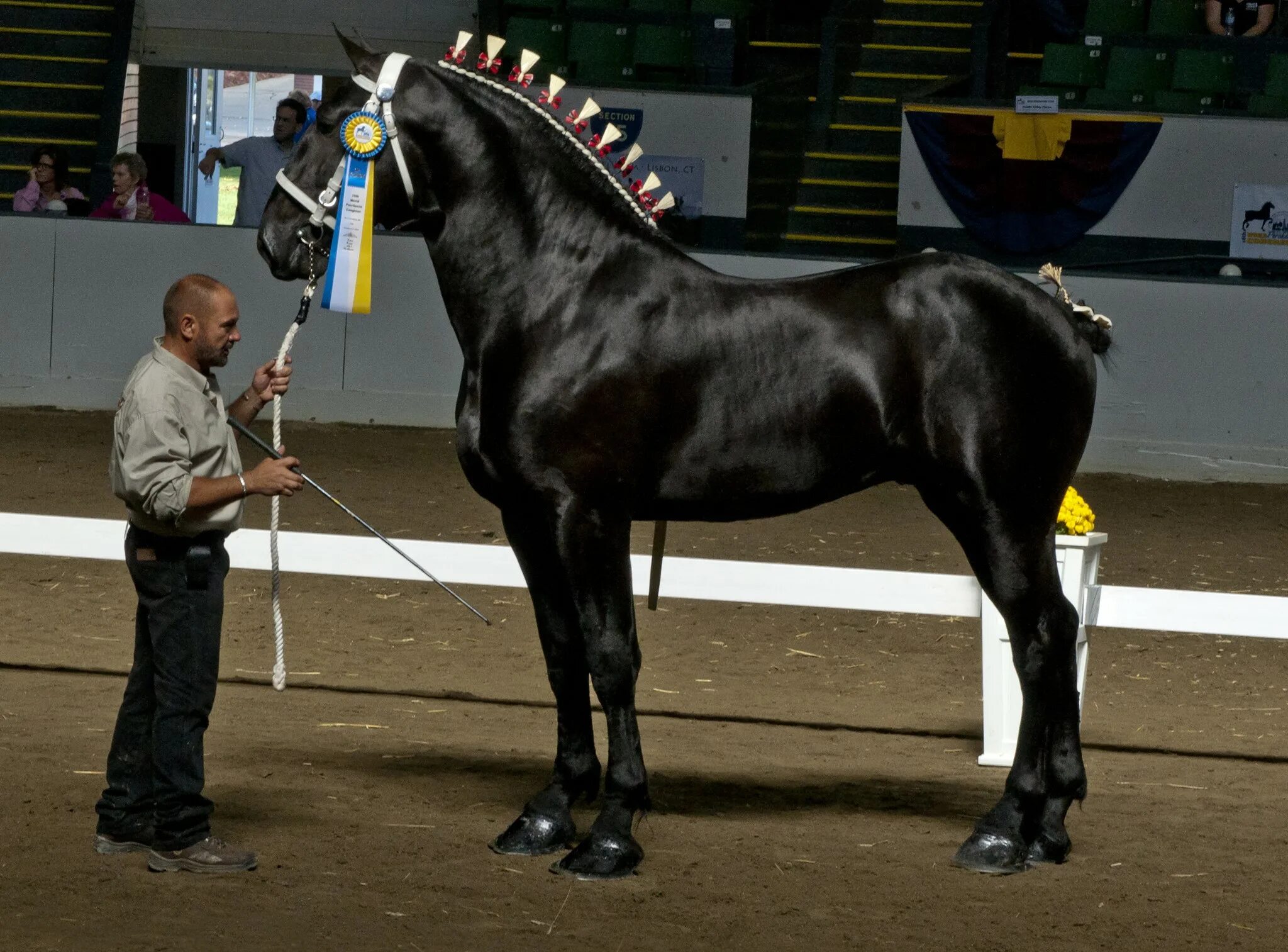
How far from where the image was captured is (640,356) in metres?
4.62

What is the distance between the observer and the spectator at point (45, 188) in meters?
14.7

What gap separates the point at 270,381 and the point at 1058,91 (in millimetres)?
14501

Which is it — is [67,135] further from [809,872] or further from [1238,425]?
[809,872]

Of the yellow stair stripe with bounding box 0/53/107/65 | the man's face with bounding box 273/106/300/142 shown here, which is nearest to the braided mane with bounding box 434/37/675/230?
the man's face with bounding box 273/106/300/142

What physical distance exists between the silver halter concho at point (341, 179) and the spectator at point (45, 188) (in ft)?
35.4

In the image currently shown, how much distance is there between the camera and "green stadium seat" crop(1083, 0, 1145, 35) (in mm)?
18266

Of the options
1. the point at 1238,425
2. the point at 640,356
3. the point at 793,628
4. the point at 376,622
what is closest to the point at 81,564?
the point at 376,622

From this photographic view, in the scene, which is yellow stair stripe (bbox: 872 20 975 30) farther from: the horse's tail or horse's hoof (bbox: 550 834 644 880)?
horse's hoof (bbox: 550 834 644 880)

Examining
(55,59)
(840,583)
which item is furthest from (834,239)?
(840,583)

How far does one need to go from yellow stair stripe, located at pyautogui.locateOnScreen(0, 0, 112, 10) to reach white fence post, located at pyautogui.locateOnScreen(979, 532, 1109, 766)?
1683cm

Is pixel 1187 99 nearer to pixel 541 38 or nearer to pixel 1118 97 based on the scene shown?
pixel 1118 97

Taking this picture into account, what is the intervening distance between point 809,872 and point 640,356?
57.0 inches

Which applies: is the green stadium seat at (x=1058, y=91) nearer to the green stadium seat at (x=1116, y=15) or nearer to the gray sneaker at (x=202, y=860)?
the green stadium seat at (x=1116, y=15)

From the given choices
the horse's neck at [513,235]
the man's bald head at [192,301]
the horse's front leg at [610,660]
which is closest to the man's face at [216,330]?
the man's bald head at [192,301]
